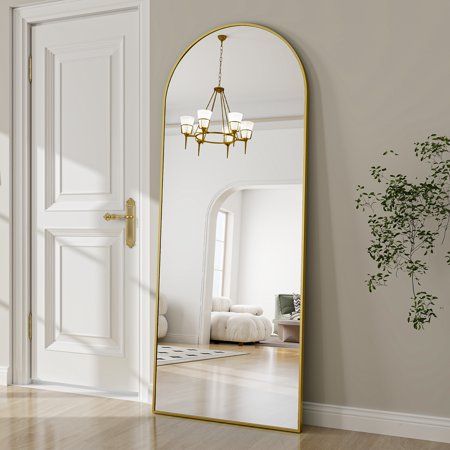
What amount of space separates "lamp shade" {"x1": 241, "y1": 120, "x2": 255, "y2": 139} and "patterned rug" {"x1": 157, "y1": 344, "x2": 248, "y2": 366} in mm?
1098

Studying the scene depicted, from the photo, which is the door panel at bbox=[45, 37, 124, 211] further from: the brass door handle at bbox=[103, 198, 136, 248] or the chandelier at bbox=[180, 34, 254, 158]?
the chandelier at bbox=[180, 34, 254, 158]

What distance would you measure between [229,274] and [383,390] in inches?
41.9

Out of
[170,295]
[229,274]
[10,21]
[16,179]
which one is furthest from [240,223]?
[10,21]

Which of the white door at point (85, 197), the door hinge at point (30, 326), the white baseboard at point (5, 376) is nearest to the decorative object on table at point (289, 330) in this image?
the white door at point (85, 197)

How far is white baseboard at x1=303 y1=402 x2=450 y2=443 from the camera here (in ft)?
9.85

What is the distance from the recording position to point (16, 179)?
3.95 metres

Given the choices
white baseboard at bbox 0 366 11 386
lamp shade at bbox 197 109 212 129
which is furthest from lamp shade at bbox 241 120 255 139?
white baseboard at bbox 0 366 11 386

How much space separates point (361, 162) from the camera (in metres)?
3.15

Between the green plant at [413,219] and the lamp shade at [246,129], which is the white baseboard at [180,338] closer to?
the green plant at [413,219]

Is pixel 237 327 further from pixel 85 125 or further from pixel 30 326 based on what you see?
pixel 85 125

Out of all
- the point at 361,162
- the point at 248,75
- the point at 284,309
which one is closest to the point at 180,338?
the point at 284,309

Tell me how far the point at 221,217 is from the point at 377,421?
1.32 meters

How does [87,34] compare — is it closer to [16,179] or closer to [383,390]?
[16,179]

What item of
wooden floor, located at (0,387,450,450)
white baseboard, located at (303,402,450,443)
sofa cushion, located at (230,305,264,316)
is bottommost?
wooden floor, located at (0,387,450,450)
